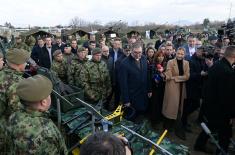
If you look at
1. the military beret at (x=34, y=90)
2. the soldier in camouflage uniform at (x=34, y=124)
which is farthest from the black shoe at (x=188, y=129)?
the military beret at (x=34, y=90)

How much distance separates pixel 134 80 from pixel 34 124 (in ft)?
12.0

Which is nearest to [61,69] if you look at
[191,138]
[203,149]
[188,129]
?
[188,129]

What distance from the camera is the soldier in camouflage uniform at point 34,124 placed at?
2.55m

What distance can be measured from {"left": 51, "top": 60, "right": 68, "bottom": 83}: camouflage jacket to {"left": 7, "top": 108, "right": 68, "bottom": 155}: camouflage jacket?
4867 mm

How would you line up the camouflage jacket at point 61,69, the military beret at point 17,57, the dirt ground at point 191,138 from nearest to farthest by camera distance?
the military beret at point 17,57 < the dirt ground at point 191,138 < the camouflage jacket at point 61,69

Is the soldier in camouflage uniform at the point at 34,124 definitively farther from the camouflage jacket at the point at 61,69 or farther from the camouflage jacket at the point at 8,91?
the camouflage jacket at the point at 61,69

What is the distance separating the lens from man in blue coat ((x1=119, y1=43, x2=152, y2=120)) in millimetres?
5992

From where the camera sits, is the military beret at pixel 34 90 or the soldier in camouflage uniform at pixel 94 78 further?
the soldier in camouflage uniform at pixel 94 78

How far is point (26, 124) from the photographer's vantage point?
256cm

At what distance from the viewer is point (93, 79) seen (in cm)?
635

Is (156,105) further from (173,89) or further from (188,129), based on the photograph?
(188,129)

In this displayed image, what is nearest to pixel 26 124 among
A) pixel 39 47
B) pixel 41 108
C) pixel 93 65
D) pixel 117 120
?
pixel 41 108

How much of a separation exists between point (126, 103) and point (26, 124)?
355 centimetres

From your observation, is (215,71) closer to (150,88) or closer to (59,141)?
(150,88)
